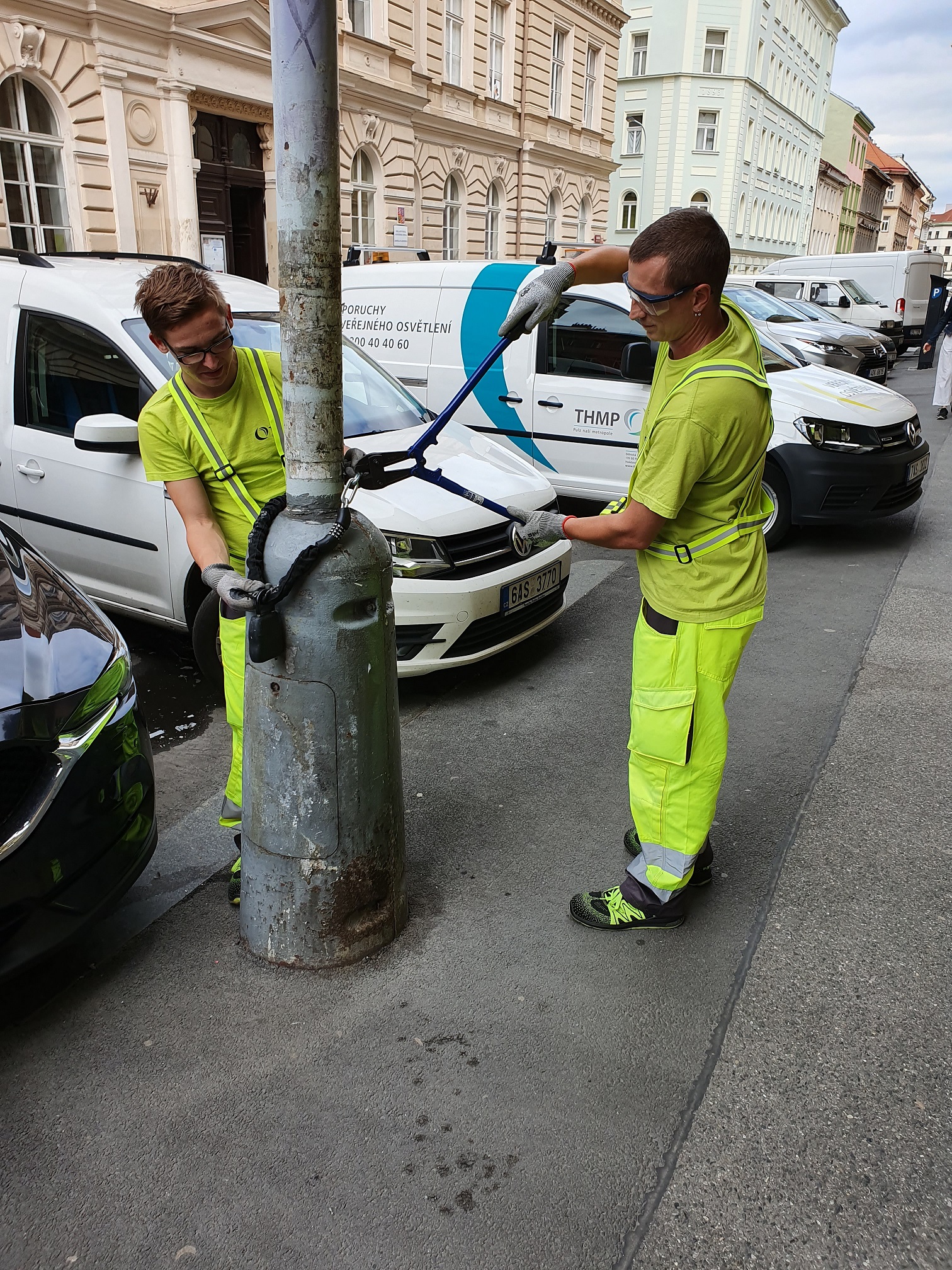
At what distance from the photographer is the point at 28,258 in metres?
4.96

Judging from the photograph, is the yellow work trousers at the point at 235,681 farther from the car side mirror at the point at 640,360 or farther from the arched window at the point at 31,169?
the arched window at the point at 31,169

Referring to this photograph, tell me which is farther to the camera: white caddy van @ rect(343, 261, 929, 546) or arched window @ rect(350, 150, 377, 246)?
arched window @ rect(350, 150, 377, 246)

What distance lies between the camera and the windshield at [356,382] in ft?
14.6

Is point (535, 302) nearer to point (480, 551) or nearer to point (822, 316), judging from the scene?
point (480, 551)

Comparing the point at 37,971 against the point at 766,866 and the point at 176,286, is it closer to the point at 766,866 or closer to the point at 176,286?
the point at 176,286

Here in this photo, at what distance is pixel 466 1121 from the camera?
2.22 metres

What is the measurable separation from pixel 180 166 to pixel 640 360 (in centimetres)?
1270

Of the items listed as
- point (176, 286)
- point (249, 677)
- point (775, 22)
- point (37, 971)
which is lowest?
point (37, 971)

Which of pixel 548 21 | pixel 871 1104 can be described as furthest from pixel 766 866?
pixel 548 21

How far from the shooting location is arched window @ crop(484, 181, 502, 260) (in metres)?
26.1

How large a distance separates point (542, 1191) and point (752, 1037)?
74 cm

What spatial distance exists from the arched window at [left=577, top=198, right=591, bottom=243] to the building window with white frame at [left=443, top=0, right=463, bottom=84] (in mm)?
8564

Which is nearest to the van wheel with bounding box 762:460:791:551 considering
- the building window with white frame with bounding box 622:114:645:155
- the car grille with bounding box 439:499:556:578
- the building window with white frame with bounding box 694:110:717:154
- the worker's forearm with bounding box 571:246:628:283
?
Result: the car grille with bounding box 439:499:556:578

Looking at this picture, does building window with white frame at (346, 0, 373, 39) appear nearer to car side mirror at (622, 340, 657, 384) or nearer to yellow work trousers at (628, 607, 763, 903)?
car side mirror at (622, 340, 657, 384)
